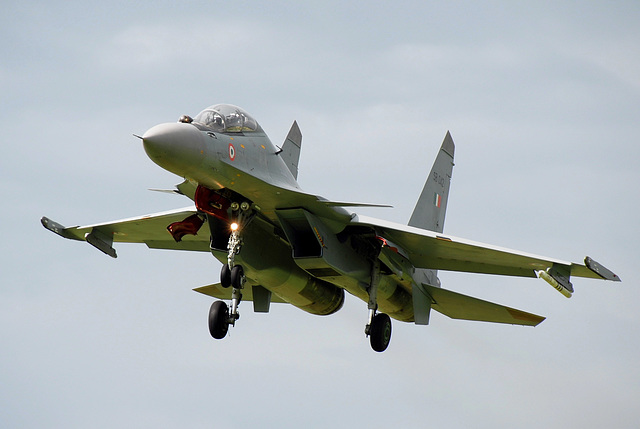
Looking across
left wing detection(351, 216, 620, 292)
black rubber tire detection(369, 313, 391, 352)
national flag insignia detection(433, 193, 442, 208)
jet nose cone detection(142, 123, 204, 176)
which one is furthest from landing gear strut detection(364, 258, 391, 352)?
jet nose cone detection(142, 123, 204, 176)

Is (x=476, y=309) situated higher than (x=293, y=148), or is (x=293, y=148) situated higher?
(x=293, y=148)

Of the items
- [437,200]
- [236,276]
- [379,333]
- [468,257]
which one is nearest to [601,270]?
[468,257]

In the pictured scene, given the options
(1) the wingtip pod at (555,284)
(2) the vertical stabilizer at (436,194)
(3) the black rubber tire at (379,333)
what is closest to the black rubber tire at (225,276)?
(3) the black rubber tire at (379,333)

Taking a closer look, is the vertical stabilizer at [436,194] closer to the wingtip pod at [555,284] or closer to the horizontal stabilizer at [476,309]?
the horizontal stabilizer at [476,309]

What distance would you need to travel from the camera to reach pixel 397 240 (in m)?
19.4

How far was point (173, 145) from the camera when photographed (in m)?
15.5

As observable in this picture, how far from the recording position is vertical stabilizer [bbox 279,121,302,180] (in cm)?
2256

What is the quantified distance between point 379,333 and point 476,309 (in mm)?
2966

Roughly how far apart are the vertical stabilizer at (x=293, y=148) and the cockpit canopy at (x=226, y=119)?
16.7ft

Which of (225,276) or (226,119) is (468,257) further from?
(226,119)

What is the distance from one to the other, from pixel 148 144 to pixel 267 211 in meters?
3.39

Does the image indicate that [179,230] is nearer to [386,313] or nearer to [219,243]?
[219,243]

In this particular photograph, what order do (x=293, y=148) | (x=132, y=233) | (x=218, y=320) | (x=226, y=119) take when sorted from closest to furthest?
(x=226, y=119) → (x=218, y=320) → (x=132, y=233) → (x=293, y=148)

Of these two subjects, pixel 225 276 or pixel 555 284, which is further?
pixel 555 284
